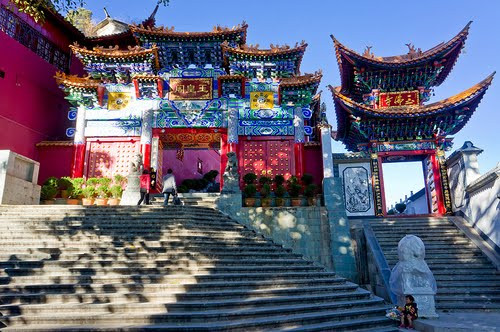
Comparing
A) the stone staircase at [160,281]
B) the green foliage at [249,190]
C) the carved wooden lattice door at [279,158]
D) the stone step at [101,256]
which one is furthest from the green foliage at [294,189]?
the stone step at [101,256]

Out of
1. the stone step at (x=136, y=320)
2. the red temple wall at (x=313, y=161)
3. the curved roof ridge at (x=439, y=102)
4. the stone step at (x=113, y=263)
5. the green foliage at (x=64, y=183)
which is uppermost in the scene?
the curved roof ridge at (x=439, y=102)

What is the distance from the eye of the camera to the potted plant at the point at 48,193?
39.2ft

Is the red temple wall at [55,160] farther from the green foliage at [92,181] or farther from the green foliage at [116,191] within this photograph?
the green foliage at [116,191]

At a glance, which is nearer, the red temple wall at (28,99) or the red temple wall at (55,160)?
the red temple wall at (28,99)

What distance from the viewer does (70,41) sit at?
61.1 ft

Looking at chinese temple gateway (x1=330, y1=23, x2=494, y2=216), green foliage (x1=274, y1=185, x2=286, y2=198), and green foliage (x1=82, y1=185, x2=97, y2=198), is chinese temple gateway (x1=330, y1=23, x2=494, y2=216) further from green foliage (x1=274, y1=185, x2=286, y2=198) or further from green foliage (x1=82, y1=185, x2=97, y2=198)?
green foliage (x1=82, y1=185, x2=97, y2=198)

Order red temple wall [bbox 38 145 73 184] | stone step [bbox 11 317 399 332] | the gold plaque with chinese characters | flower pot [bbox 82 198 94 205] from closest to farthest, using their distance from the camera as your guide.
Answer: stone step [bbox 11 317 399 332] → flower pot [bbox 82 198 94 205] → red temple wall [bbox 38 145 73 184] → the gold plaque with chinese characters

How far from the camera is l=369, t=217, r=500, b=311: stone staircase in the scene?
25.9 feet

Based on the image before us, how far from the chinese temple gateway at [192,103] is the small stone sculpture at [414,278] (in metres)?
8.43

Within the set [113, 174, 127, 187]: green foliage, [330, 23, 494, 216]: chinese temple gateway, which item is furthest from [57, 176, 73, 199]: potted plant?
[330, 23, 494, 216]: chinese temple gateway

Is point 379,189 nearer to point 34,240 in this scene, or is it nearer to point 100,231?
point 100,231

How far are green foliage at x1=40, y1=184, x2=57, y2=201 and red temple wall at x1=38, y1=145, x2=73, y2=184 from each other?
10.4 ft

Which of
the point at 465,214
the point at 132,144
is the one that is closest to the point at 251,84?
the point at 132,144

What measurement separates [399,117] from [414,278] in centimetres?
881
